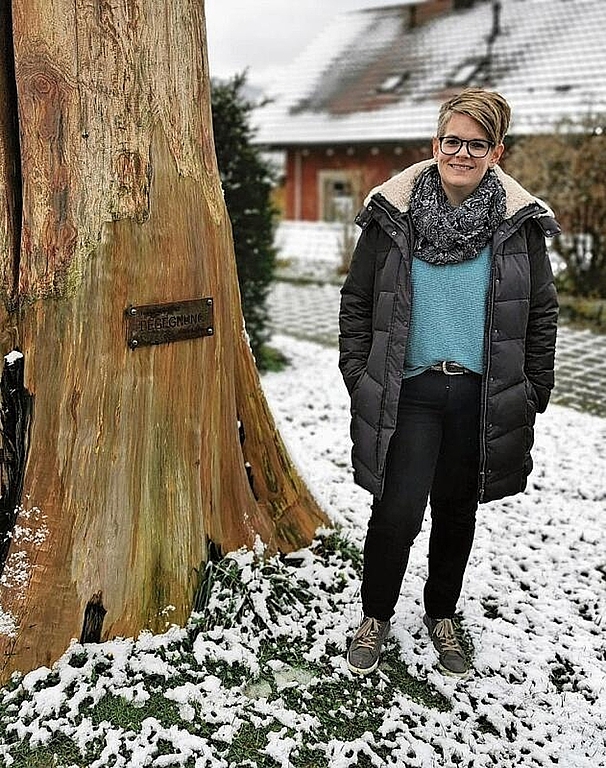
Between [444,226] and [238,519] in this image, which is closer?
[444,226]

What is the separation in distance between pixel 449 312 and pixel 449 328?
0.05 meters

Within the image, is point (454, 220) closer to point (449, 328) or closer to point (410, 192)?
point (410, 192)

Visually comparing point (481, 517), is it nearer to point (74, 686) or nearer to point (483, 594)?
point (483, 594)

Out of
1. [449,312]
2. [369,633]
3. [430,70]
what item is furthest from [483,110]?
[430,70]

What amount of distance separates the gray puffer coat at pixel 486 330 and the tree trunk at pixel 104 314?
614 millimetres

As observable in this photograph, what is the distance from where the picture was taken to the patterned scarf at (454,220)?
2.44 meters

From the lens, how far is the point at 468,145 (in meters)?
2.39

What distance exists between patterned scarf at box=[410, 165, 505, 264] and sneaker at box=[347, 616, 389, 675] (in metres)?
1.46

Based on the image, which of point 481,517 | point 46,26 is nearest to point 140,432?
point 46,26

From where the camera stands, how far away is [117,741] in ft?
8.30

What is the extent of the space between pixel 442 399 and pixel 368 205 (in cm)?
70

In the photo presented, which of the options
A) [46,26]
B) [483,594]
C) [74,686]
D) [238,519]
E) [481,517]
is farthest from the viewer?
[481,517]

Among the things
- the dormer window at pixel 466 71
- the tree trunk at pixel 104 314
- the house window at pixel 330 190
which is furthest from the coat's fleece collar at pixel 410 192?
the dormer window at pixel 466 71

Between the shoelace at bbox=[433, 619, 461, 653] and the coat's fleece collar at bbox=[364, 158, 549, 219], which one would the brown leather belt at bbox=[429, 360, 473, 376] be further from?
the shoelace at bbox=[433, 619, 461, 653]
